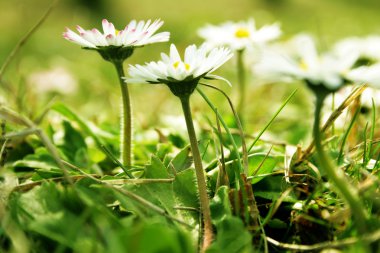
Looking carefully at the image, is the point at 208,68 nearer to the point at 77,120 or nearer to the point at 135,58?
the point at 77,120

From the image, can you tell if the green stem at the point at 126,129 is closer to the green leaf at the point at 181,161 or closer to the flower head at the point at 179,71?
the green leaf at the point at 181,161

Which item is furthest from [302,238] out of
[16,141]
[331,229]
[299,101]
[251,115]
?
[299,101]

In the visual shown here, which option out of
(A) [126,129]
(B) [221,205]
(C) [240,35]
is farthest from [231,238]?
(C) [240,35]

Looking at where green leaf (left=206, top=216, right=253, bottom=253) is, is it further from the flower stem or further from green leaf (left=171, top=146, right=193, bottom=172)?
green leaf (left=171, top=146, right=193, bottom=172)

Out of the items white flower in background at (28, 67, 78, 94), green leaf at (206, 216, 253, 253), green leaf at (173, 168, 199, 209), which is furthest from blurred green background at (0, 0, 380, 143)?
green leaf at (206, 216, 253, 253)

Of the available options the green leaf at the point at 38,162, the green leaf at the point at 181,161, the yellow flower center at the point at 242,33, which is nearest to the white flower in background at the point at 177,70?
the green leaf at the point at 181,161

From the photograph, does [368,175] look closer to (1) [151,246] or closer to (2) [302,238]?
(2) [302,238]
